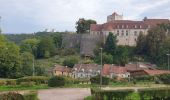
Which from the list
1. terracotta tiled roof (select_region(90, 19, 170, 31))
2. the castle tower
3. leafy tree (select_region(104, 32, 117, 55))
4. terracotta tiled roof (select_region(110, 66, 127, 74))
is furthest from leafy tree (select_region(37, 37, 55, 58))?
the castle tower

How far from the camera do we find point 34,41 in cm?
12625

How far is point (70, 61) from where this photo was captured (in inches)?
4341

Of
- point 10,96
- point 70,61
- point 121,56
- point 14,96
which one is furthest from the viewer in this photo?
point 121,56

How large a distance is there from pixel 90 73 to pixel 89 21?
3514cm

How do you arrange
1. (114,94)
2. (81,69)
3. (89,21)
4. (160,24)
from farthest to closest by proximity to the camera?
(89,21)
(160,24)
(81,69)
(114,94)

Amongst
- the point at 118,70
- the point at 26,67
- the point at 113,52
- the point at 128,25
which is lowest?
the point at 118,70

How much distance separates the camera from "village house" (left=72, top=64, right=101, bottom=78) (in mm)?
99906

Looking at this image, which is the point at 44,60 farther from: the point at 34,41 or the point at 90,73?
the point at 90,73

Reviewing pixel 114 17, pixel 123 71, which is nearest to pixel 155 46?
pixel 123 71

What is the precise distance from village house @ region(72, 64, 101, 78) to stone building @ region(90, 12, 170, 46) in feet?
74.2

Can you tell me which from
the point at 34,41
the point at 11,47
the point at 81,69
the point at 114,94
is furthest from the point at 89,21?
the point at 114,94

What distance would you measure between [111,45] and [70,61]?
37.8 ft

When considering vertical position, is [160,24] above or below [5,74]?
above

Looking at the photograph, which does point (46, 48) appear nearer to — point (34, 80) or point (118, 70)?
point (118, 70)
